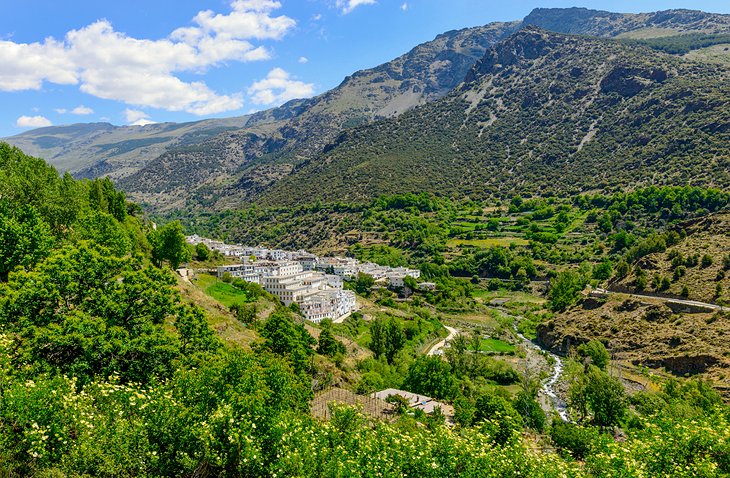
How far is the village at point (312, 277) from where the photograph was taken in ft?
250

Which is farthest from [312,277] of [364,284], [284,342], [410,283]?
[284,342]

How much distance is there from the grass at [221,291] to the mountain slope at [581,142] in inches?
3841

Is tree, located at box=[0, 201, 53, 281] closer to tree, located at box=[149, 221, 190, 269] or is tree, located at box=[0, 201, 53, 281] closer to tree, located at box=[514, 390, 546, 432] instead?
tree, located at box=[149, 221, 190, 269]

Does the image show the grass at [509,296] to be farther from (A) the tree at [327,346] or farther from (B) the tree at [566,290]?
(A) the tree at [327,346]

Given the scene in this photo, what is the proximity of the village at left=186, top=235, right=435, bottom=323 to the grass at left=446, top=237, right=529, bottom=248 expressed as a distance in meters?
19.8

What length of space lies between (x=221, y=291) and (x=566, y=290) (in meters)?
57.0

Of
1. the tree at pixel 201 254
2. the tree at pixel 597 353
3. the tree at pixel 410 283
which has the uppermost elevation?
the tree at pixel 201 254

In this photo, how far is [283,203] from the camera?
619 feet

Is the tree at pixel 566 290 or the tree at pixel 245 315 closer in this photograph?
the tree at pixel 245 315

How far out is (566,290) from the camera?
79.4 metres

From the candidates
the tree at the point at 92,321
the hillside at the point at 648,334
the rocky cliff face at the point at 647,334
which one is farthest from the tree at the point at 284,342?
the rocky cliff face at the point at 647,334

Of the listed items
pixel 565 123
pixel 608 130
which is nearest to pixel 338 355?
pixel 608 130

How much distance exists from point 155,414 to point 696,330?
59.7 meters

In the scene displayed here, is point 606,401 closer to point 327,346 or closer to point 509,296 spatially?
point 327,346
